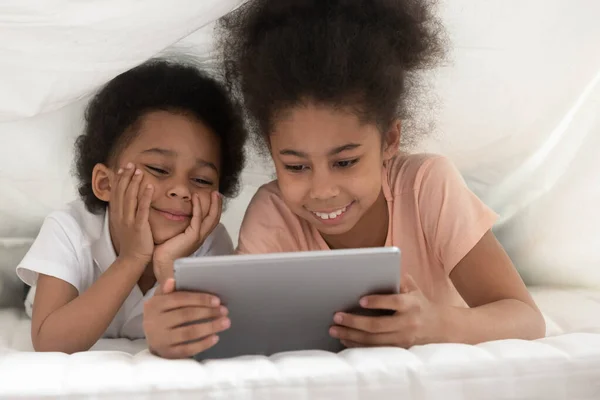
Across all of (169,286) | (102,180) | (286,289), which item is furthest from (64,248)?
(286,289)

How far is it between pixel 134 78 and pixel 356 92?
1.44 feet

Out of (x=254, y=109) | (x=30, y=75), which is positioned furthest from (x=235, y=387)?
(x=30, y=75)

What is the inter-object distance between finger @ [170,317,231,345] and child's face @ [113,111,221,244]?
0.31 metres

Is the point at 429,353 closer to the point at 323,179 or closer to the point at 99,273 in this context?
the point at 323,179

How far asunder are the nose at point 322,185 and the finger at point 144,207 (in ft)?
0.80

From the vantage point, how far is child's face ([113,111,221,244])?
3.48 ft

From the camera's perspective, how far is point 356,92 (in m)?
0.96

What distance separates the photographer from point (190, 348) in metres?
0.78

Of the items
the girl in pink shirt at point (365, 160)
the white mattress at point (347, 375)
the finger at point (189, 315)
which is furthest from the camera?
the girl in pink shirt at point (365, 160)

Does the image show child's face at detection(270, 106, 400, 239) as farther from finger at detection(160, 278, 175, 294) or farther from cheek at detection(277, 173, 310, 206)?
finger at detection(160, 278, 175, 294)

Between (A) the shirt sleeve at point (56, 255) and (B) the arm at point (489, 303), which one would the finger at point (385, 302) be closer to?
(B) the arm at point (489, 303)

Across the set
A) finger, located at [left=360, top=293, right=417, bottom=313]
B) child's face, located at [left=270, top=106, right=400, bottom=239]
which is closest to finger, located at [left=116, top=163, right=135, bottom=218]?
child's face, located at [left=270, top=106, right=400, bottom=239]

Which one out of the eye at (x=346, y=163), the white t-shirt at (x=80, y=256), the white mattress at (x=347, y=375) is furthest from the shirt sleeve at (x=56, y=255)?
the eye at (x=346, y=163)

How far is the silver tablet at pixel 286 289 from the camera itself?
72 centimetres
